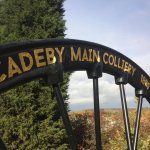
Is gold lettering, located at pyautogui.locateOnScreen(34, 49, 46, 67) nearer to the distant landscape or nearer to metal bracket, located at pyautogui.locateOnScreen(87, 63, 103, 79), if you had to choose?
metal bracket, located at pyautogui.locateOnScreen(87, 63, 103, 79)

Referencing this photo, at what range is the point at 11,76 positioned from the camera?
2.93 metres

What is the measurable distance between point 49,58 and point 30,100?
1163cm

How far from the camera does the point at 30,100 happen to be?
582 inches

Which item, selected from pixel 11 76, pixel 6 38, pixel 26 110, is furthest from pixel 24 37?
pixel 11 76

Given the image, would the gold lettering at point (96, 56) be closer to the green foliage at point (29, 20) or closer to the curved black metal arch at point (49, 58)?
the curved black metal arch at point (49, 58)

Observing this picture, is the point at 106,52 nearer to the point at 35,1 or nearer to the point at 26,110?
the point at 26,110

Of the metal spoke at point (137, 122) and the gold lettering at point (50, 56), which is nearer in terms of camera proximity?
the gold lettering at point (50, 56)

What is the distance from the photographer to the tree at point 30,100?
14.4 meters

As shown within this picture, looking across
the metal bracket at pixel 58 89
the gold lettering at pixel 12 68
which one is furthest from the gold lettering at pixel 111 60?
the gold lettering at pixel 12 68

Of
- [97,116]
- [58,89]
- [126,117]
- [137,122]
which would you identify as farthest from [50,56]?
[137,122]

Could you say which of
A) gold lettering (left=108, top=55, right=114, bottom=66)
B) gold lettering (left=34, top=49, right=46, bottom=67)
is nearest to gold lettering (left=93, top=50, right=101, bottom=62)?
gold lettering (left=108, top=55, right=114, bottom=66)

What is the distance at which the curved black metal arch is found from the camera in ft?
9.52

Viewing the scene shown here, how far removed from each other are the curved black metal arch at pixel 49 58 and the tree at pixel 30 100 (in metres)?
10.3

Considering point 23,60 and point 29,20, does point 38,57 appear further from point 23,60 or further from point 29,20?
point 29,20
